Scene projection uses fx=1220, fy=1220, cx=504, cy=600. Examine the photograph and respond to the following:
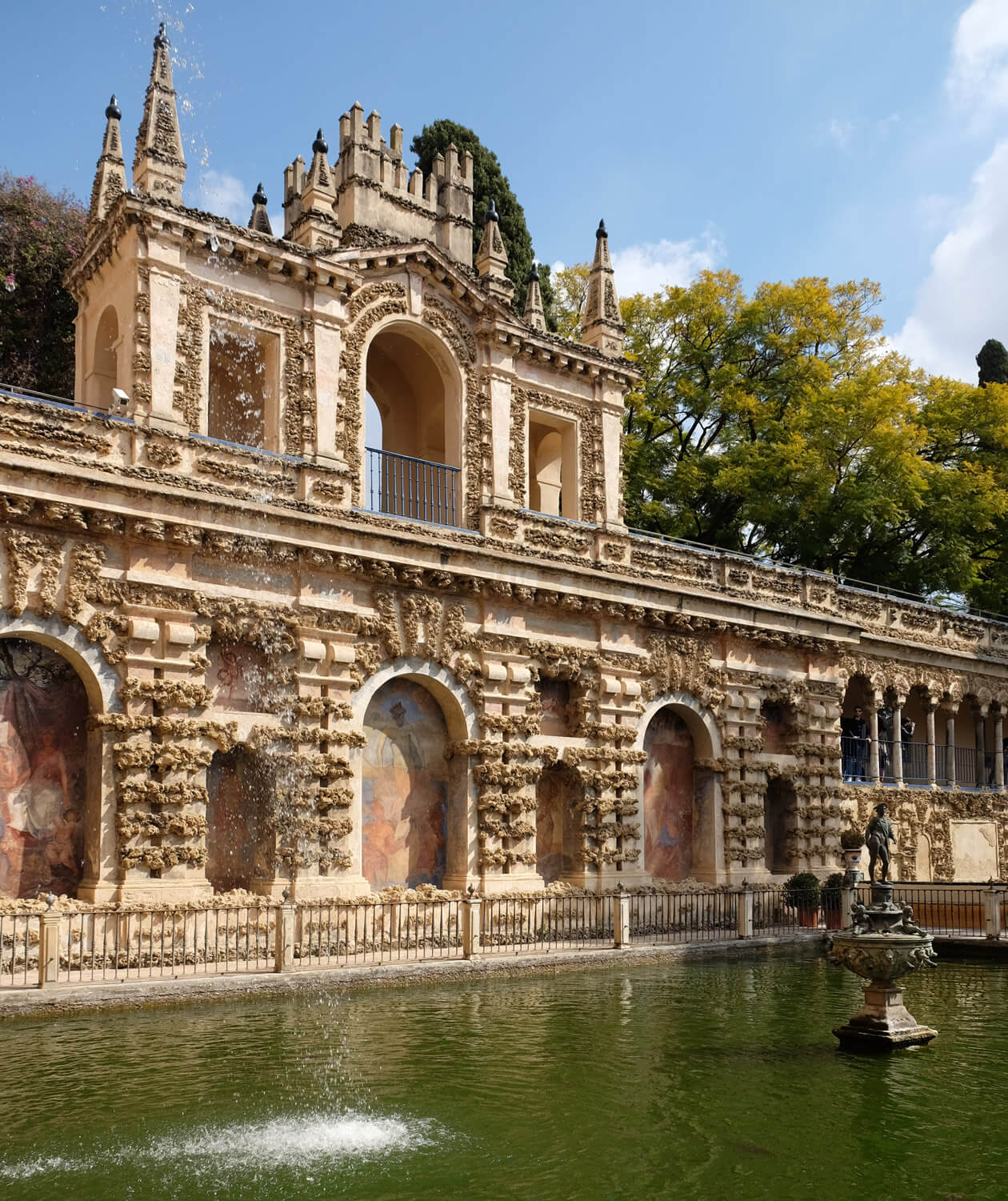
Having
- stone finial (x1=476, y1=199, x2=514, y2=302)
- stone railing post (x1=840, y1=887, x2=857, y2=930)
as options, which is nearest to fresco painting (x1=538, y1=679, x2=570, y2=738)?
stone railing post (x1=840, y1=887, x2=857, y2=930)

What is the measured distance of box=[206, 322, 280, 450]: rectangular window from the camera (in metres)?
22.3

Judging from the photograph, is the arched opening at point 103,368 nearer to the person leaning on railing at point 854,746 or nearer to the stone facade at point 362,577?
the stone facade at point 362,577

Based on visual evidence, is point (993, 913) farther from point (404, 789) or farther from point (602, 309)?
point (602, 309)

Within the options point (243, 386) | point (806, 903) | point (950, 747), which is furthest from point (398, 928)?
point (950, 747)

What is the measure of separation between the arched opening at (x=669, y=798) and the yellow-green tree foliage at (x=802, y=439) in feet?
34.8

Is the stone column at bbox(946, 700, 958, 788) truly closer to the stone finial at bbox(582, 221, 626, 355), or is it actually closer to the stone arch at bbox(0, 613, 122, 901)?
the stone finial at bbox(582, 221, 626, 355)

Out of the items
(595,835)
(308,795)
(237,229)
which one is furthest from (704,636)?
(237,229)

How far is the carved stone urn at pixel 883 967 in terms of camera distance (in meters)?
13.8

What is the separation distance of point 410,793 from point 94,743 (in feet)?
21.1

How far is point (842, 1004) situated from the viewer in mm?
16859

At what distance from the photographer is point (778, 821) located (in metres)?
30.4

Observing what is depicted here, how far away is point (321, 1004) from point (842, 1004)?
7.13m

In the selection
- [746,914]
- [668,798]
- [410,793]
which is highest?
[410,793]

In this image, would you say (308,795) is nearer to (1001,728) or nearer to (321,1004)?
(321,1004)
